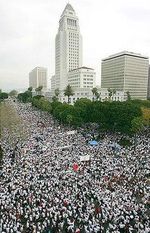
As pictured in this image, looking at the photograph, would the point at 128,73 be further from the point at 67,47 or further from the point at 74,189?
the point at 74,189

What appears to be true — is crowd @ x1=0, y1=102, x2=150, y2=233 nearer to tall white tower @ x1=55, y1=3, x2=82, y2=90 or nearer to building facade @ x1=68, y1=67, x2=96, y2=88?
building facade @ x1=68, y1=67, x2=96, y2=88

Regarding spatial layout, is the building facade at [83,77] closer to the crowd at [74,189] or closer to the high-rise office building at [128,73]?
the high-rise office building at [128,73]

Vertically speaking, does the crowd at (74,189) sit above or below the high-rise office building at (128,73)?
below

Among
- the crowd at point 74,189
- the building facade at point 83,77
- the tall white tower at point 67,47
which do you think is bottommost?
the crowd at point 74,189

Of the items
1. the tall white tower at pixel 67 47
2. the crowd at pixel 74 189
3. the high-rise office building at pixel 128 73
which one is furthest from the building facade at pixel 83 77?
the crowd at pixel 74 189

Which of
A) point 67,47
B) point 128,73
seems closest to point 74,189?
point 67,47

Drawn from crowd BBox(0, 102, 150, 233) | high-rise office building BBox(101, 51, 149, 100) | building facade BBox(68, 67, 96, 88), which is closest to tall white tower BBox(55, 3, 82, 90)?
building facade BBox(68, 67, 96, 88)
